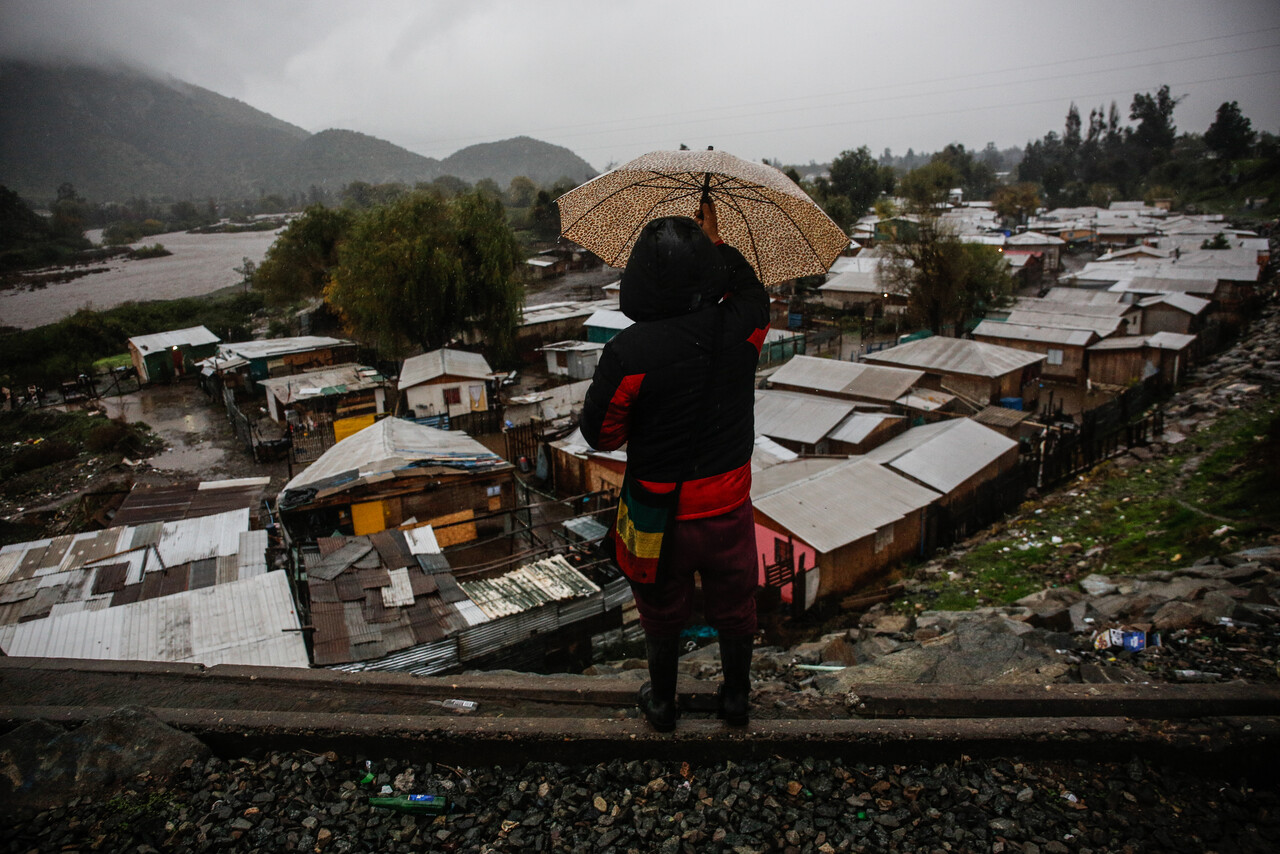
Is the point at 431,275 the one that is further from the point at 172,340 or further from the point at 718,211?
the point at 718,211

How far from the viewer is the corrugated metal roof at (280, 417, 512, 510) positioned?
10648 millimetres

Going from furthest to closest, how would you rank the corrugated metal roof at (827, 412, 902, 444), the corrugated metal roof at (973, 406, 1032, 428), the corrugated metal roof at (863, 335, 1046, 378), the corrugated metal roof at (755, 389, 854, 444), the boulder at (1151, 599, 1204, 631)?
the corrugated metal roof at (863, 335, 1046, 378) < the corrugated metal roof at (973, 406, 1032, 428) < the corrugated metal roof at (755, 389, 854, 444) < the corrugated metal roof at (827, 412, 902, 444) < the boulder at (1151, 599, 1204, 631)

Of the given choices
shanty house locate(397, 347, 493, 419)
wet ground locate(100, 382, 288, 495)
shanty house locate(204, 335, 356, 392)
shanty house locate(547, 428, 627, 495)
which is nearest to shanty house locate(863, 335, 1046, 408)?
shanty house locate(547, 428, 627, 495)

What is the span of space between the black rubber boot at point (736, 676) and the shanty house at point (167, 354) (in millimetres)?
30147

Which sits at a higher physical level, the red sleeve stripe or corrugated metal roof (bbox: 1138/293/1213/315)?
the red sleeve stripe

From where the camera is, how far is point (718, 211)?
9.93 feet

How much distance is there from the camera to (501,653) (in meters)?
6.76

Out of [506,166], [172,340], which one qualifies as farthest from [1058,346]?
[506,166]

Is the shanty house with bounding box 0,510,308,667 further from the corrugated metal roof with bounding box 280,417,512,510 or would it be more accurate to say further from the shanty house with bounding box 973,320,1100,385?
the shanty house with bounding box 973,320,1100,385

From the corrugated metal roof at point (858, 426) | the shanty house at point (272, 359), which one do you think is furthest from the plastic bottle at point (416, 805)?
the shanty house at point (272, 359)

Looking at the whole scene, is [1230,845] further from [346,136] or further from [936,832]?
[346,136]

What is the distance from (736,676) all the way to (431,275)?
877 inches

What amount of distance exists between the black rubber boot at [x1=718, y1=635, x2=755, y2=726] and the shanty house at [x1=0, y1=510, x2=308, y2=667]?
11.4 feet

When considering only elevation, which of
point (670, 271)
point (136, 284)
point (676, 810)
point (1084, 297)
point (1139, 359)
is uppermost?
point (136, 284)
